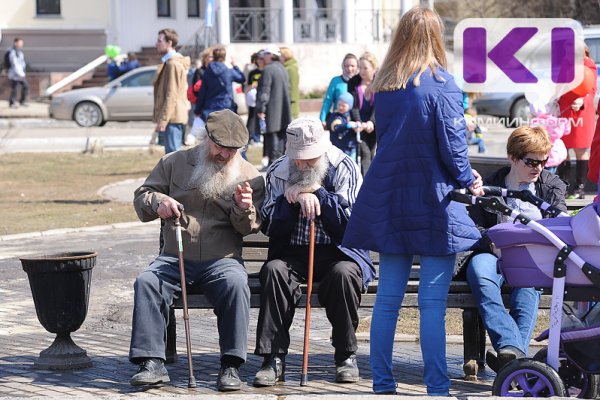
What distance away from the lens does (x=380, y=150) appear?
20.2ft

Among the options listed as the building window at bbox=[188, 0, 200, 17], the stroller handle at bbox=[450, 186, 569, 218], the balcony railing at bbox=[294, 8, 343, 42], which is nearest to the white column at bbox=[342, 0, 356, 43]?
the balcony railing at bbox=[294, 8, 343, 42]

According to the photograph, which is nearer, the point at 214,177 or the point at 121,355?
the point at 214,177

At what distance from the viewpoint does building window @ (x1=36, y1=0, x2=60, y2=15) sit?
41.0m

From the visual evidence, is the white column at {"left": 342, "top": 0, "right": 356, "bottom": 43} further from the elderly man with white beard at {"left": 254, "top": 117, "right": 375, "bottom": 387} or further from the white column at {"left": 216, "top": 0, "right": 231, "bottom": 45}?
the elderly man with white beard at {"left": 254, "top": 117, "right": 375, "bottom": 387}

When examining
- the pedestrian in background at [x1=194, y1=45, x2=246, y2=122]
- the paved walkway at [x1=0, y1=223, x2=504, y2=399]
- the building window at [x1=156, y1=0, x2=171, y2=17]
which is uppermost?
the building window at [x1=156, y1=0, x2=171, y2=17]

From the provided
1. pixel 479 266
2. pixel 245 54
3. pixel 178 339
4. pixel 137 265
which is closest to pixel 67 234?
pixel 137 265

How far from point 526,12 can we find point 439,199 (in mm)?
34299

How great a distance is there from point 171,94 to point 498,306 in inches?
309

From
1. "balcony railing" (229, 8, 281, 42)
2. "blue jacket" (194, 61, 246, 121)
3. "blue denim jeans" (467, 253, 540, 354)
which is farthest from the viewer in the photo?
"balcony railing" (229, 8, 281, 42)

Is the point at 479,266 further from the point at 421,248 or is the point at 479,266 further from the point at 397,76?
the point at 397,76

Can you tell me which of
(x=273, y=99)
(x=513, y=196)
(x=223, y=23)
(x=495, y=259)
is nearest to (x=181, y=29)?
(x=223, y=23)

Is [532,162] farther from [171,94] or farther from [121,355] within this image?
[171,94]

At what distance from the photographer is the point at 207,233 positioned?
689cm

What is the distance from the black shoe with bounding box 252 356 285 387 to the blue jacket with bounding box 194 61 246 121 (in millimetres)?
8625
